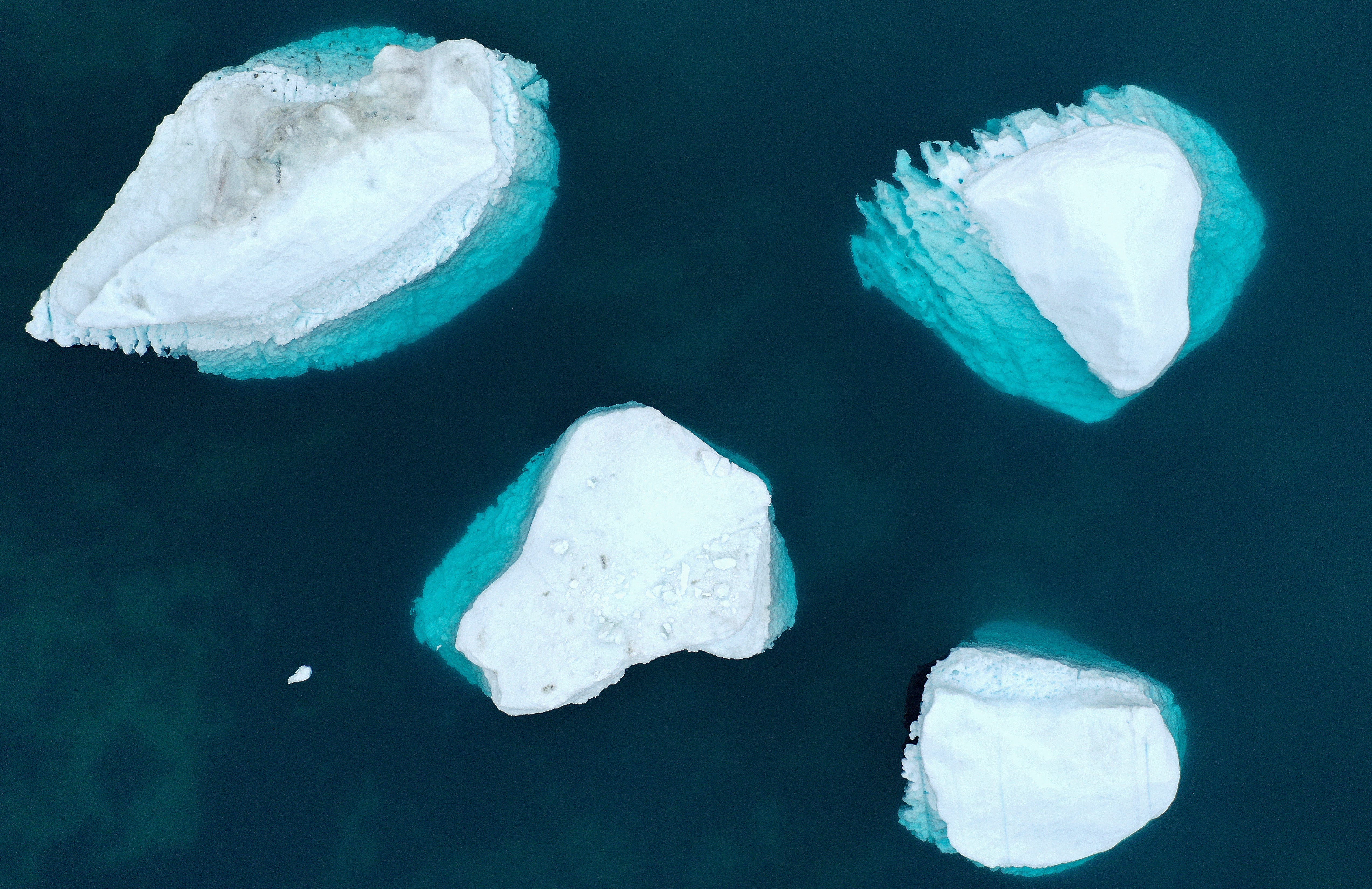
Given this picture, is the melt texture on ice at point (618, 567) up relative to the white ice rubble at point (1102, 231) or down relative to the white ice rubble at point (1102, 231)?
down

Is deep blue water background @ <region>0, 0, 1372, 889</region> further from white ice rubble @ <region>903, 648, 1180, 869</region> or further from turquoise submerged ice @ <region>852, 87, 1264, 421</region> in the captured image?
white ice rubble @ <region>903, 648, 1180, 869</region>

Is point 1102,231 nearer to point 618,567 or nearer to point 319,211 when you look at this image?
point 618,567

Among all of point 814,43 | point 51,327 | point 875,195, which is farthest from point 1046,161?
point 51,327

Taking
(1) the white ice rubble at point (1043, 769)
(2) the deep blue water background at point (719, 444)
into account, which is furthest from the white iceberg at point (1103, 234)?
(1) the white ice rubble at point (1043, 769)

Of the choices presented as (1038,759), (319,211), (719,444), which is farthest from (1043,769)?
A: (319,211)

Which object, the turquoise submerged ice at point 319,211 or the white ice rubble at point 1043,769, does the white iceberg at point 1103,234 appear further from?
the turquoise submerged ice at point 319,211

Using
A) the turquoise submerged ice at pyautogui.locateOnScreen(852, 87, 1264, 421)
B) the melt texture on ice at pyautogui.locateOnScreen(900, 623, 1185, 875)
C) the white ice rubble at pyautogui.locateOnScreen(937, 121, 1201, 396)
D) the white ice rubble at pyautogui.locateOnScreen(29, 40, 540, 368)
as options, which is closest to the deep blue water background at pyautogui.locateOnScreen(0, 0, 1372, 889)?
the turquoise submerged ice at pyautogui.locateOnScreen(852, 87, 1264, 421)
